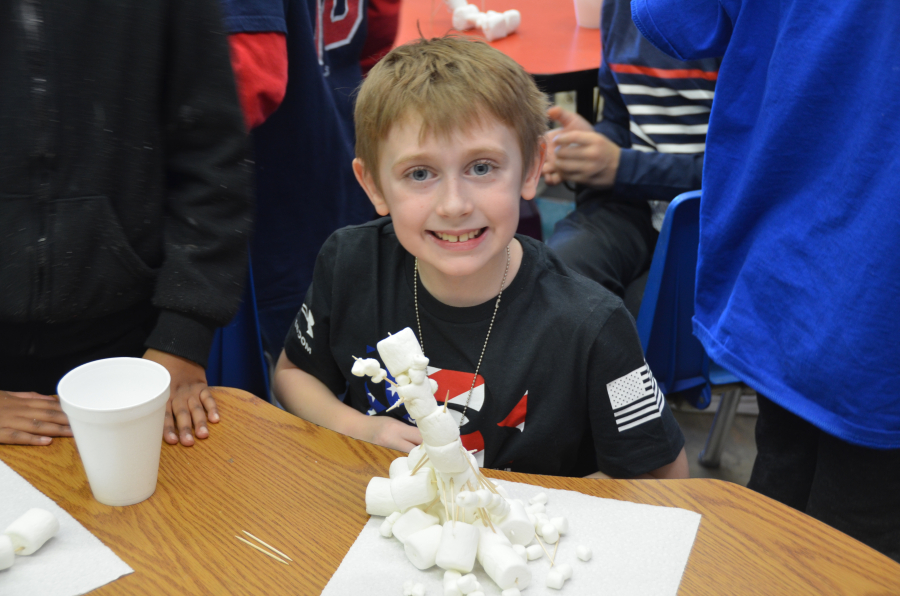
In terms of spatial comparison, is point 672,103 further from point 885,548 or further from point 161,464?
point 161,464

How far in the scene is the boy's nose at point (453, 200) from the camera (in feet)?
3.22

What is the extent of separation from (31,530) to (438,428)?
16.2 inches

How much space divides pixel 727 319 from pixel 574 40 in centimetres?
172

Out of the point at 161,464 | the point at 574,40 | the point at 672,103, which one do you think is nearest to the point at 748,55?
the point at 672,103

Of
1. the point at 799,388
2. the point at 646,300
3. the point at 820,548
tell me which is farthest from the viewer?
the point at 646,300

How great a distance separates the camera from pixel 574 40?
2576mm

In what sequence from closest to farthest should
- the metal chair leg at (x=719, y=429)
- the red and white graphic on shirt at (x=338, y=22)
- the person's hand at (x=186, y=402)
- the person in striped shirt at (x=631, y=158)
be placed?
the person's hand at (x=186, y=402) → the person in striped shirt at (x=631, y=158) → the red and white graphic on shirt at (x=338, y=22) → the metal chair leg at (x=719, y=429)

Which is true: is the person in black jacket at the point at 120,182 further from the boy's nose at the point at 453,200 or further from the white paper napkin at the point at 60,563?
the boy's nose at the point at 453,200

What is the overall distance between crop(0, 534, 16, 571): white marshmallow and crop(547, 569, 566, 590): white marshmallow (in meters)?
0.51

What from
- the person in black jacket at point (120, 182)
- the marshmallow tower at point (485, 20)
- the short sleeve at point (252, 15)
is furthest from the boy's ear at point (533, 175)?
the marshmallow tower at point (485, 20)

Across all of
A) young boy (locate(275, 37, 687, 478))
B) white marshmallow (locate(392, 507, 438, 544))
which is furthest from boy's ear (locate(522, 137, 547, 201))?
white marshmallow (locate(392, 507, 438, 544))

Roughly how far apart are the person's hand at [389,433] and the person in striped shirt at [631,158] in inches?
29.2

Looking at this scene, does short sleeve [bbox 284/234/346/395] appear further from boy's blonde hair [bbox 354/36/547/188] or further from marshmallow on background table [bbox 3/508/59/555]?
marshmallow on background table [bbox 3/508/59/555]

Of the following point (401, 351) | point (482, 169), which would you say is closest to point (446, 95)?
point (482, 169)
